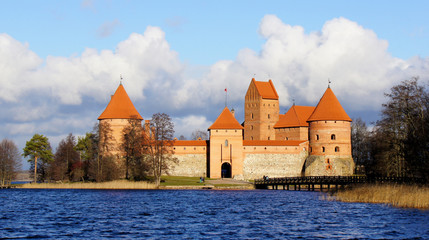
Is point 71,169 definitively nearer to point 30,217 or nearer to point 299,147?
point 299,147

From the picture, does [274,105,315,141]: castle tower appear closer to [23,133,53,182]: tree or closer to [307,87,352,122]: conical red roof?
[307,87,352,122]: conical red roof

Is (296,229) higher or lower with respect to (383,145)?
lower

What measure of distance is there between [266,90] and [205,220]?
4406 cm

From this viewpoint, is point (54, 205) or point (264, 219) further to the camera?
point (54, 205)

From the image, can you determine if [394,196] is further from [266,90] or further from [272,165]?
[266,90]

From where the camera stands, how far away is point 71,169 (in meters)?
53.7

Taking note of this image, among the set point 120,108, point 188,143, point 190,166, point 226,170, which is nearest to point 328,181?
point 190,166

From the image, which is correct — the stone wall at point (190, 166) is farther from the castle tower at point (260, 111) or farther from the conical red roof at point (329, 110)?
the conical red roof at point (329, 110)

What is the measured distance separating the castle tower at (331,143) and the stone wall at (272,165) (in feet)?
3.81

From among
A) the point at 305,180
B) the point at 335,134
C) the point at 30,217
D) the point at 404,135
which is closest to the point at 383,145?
the point at 404,135

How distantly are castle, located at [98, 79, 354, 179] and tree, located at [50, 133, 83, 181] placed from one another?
4.82m

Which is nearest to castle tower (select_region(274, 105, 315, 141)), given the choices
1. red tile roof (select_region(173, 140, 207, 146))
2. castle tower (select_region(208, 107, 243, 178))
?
castle tower (select_region(208, 107, 243, 178))

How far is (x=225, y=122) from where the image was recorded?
53188 millimetres

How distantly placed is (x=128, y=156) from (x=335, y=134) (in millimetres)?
21649
